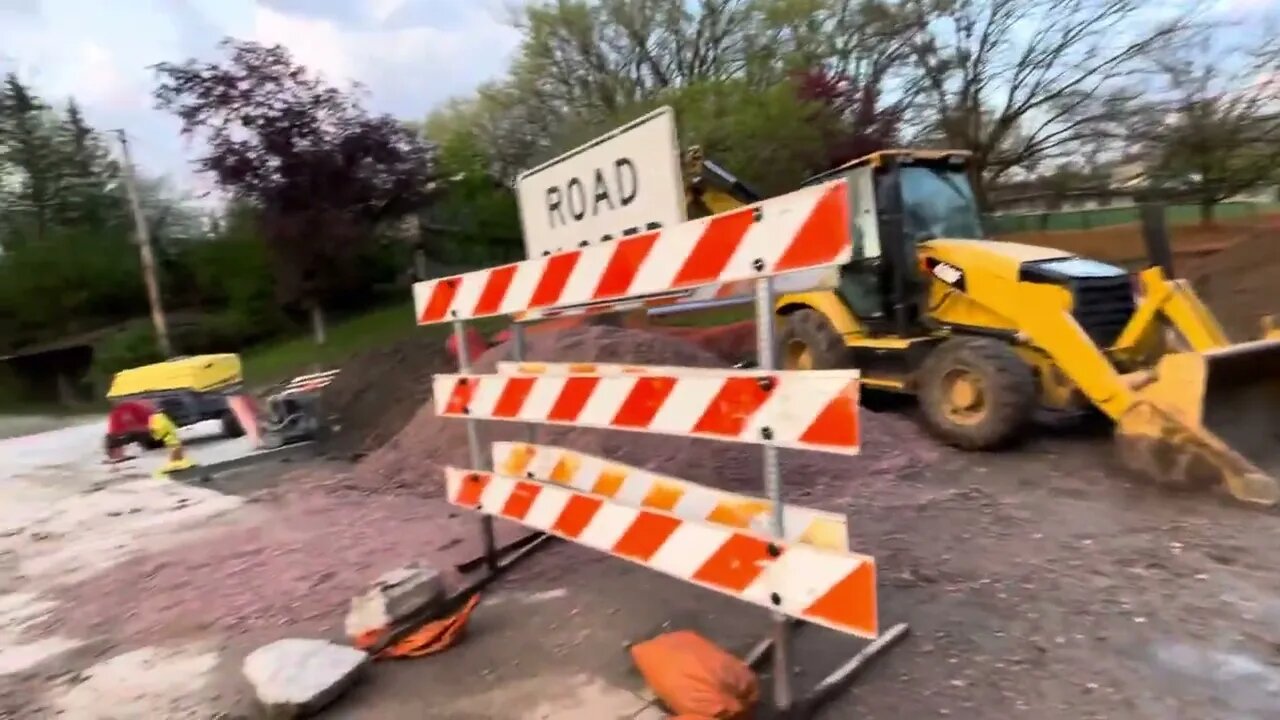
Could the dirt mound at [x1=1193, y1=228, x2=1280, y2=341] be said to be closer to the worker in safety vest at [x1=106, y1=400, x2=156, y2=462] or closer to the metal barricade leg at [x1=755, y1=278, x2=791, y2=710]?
the metal barricade leg at [x1=755, y1=278, x2=791, y2=710]

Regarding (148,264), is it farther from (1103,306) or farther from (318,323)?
(1103,306)

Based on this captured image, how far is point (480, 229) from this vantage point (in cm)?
2362

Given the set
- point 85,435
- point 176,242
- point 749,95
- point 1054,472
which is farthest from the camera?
point 176,242

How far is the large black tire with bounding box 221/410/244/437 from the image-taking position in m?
11.0

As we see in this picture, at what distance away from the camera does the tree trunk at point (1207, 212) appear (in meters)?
19.3

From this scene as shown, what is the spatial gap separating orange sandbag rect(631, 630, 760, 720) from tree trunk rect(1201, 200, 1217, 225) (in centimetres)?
2063

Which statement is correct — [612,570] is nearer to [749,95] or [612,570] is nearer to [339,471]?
[339,471]

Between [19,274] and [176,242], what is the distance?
4478 mm

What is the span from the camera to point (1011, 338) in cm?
688

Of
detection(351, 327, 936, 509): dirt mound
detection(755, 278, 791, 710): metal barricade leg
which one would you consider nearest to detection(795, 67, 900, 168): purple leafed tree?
detection(351, 327, 936, 509): dirt mound

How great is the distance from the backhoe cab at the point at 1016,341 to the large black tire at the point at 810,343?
2cm

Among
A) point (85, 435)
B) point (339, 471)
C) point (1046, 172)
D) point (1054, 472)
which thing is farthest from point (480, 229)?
point (1054, 472)

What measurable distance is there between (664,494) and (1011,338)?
4.40m

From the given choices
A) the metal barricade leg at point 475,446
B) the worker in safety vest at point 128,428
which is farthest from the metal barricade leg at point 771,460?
the worker in safety vest at point 128,428
